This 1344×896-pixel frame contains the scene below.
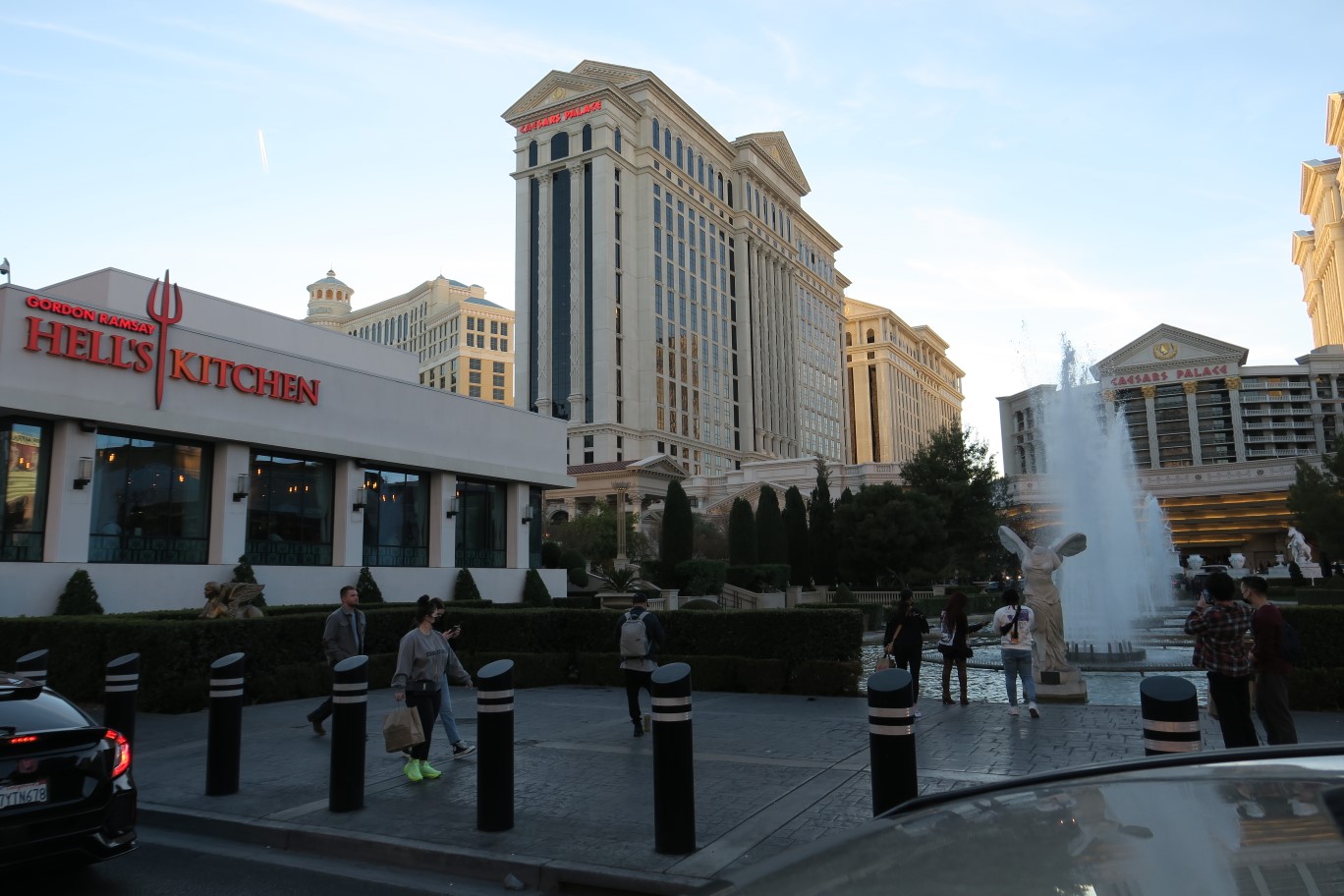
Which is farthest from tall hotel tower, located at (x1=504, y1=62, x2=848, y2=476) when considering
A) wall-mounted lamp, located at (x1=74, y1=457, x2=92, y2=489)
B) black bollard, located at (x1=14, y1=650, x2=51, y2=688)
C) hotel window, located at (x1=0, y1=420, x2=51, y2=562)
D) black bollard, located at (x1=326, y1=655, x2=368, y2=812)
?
black bollard, located at (x1=326, y1=655, x2=368, y2=812)

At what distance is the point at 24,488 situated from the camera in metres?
17.6

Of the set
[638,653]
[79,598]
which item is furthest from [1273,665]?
[79,598]

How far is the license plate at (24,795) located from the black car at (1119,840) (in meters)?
5.46

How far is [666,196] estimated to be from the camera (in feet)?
342

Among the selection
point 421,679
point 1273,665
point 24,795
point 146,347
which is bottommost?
point 24,795

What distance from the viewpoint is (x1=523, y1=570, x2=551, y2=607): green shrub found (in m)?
28.8

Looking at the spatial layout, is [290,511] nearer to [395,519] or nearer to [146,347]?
[395,519]

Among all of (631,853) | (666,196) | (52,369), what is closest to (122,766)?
(631,853)

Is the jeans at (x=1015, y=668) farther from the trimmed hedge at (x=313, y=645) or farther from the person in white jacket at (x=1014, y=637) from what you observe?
the trimmed hedge at (x=313, y=645)

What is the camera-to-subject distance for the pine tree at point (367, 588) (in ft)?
75.7

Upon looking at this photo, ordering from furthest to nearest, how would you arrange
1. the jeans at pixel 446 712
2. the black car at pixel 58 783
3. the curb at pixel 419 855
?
the jeans at pixel 446 712
the curb at pixel 419 855
the black car at pixel 58 783

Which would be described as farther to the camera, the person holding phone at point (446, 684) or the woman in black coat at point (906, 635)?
the woman in black coat at point (906, 635)

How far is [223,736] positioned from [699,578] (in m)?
31.9

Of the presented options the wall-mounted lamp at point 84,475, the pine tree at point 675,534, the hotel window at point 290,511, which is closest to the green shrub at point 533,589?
the hotel window at point 290,511
